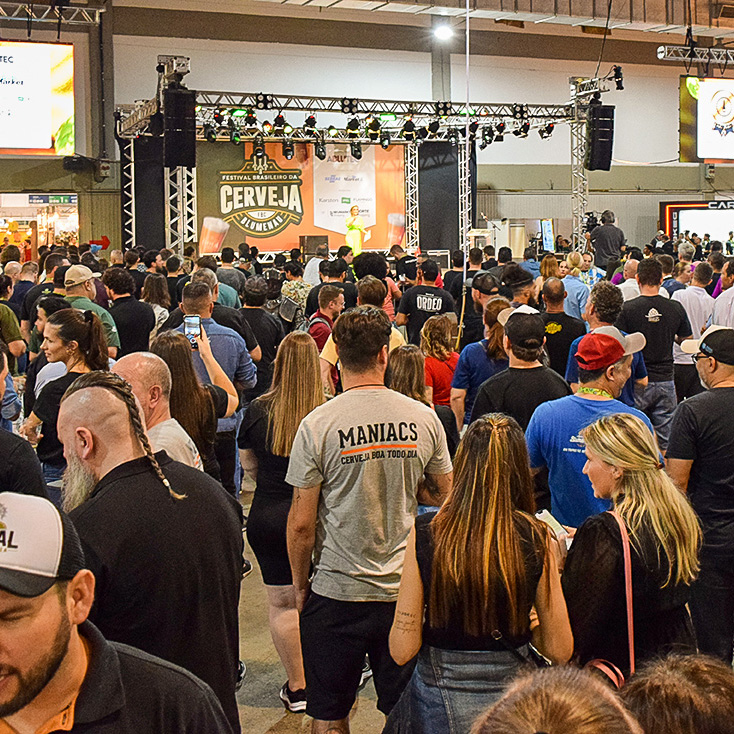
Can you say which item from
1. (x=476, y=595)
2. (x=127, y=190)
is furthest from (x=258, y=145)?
(x=476, y=595)

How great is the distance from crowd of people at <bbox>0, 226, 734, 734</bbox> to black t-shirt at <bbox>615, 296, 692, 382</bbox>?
127 centimetres

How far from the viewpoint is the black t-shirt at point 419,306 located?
745cm

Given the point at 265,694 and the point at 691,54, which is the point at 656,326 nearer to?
the point at 265,694

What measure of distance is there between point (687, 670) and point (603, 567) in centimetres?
95

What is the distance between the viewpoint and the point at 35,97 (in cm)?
1486

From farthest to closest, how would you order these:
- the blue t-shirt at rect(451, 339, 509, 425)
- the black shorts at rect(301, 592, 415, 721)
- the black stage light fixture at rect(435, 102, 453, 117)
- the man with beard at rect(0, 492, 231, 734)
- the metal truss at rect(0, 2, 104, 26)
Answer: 1. the black stage light fixture at rect(435, 102, 453, 117)
2. the metal truss at rect(0, 2, 104, 26)
3. the blue t-shirt at rect(451, 339, 509, 425)
4. the black shorts at rect(301, 592, 415, 721)
5. the man with beard at rect(0, 492, 231, 734)

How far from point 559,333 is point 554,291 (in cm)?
28

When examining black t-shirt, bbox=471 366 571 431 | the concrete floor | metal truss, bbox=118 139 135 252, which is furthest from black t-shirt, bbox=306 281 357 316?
metal truss, bbox=118 139 135 252

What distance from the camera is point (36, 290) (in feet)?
24.0

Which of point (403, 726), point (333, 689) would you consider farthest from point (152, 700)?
point (333, 689)

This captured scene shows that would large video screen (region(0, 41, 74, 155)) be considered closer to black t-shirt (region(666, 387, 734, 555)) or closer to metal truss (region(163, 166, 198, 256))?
metal truss (region(163, 166, 198, 256))

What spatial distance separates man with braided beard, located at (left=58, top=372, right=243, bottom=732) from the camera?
213 cm

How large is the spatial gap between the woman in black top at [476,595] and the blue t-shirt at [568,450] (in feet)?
3.58

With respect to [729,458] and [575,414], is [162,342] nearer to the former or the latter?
[575,414]
